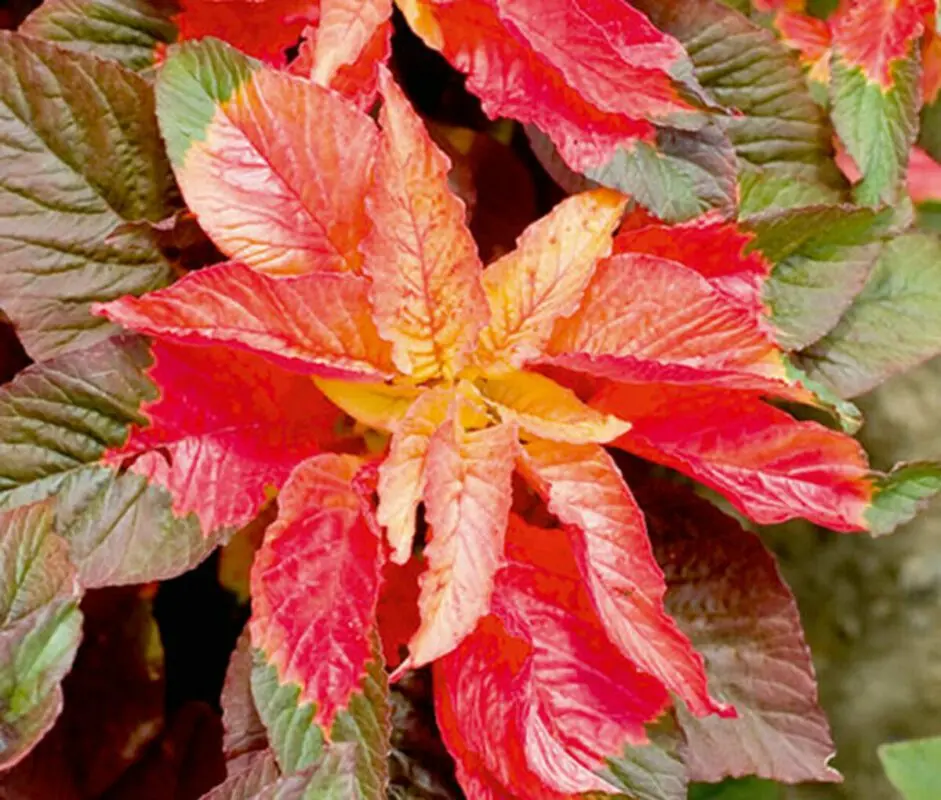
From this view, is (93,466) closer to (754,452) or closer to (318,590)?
(318,590)

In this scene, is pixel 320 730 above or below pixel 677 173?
below

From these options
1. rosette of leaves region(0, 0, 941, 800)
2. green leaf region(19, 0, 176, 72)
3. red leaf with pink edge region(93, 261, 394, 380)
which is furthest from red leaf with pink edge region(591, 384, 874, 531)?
green leaf region(19, 0, 176, 72)

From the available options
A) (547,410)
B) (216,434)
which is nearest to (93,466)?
(216,434)

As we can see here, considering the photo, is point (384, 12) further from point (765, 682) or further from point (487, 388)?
point (765, 682)

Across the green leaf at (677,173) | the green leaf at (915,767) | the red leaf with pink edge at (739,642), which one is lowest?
the green leaf at (915,767)

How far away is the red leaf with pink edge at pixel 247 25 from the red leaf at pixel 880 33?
9.0 inches

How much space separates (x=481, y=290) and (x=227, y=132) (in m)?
0.10

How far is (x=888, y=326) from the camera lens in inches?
19.8

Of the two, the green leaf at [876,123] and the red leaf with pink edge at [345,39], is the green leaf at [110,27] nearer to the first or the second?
the red leaf with pink edge at [345,39]

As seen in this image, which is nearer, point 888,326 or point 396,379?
point 396,379

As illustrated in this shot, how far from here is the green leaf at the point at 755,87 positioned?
18.3 inches

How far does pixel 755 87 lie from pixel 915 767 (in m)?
0.29

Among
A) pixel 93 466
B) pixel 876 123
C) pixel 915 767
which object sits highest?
pixel 876 123

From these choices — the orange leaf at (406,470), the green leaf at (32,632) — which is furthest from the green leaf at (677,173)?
the green leaf at (32,632)
